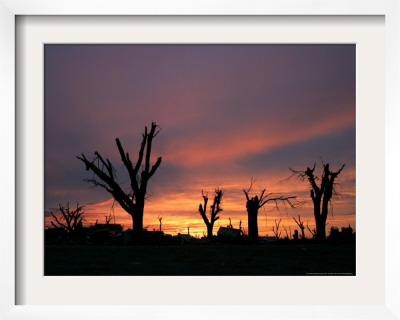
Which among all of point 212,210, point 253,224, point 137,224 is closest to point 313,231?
point 253,224

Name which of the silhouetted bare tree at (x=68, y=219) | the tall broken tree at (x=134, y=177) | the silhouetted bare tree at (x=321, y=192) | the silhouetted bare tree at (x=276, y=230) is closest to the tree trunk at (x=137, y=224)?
the tall broken tree at (x=134, y=177)

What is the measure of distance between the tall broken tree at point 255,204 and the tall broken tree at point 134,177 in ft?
1.96

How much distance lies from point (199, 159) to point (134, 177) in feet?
1.34

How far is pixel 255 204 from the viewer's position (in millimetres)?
2875

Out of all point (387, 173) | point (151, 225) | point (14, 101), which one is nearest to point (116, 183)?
point (151, 225)

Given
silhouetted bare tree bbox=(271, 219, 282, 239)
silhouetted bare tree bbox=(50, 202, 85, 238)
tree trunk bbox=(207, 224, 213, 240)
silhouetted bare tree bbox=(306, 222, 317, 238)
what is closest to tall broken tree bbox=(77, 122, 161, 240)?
silhouetted bare tree bbox=(50, 202, 85, 238)

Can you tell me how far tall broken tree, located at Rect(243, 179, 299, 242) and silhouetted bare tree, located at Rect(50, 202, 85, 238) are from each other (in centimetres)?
97

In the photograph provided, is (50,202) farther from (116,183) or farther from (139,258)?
(139,258)

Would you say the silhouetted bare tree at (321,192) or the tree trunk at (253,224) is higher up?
the silhouetted bare tree at (321,192)

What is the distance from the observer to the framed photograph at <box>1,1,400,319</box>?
7.84 ft

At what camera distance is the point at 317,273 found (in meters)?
2.52

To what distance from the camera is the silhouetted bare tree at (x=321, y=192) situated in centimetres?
277

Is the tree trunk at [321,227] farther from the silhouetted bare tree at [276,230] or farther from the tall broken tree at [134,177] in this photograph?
the tall broken tree at [134,177]

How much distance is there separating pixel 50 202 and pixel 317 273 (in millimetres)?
1480
